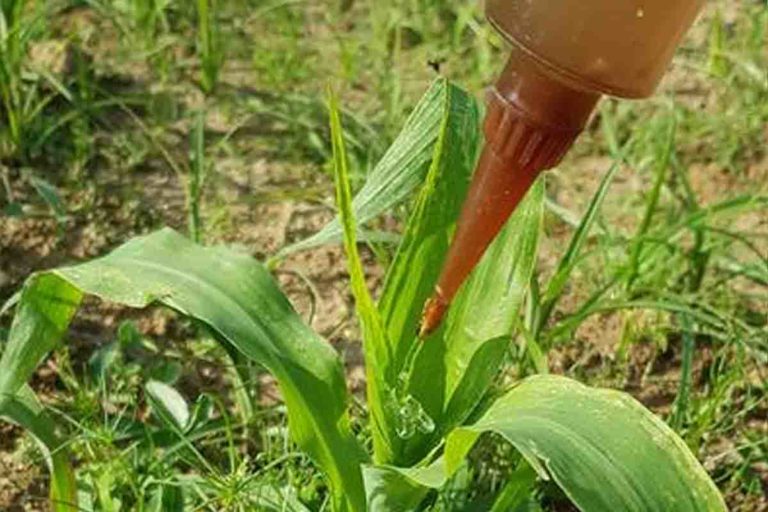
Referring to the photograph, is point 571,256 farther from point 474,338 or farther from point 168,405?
point 168,405

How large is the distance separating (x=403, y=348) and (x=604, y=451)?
27 centimetres

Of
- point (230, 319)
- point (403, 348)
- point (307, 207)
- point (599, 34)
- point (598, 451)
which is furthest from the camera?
point (307, 207)

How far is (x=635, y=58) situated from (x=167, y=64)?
1.35 m

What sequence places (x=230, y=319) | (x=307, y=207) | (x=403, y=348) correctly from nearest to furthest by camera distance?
1. (x=230, y=319)
2. (x=403, y=348)
3. (x=307, y=207)

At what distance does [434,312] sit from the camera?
4.15 ft

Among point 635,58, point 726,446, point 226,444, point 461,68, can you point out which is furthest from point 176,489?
point 461,68

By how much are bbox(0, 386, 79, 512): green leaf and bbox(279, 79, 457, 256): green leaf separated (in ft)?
0.94

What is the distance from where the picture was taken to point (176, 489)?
61.2 inches

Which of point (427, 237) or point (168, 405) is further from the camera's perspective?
point (168, 405)

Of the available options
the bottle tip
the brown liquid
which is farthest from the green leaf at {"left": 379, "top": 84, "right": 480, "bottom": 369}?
the brown liquid

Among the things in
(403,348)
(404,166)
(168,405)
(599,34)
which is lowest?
(168,405)

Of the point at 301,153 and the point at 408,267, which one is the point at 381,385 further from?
the point at 301,153

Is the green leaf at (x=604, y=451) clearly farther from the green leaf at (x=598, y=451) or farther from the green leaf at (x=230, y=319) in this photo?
the green leaf at (x=230, y=319)

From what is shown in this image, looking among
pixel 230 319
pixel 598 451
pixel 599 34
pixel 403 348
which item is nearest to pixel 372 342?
pixel 403 348
